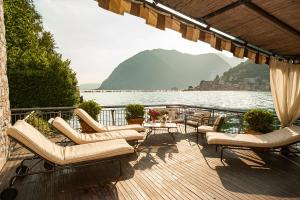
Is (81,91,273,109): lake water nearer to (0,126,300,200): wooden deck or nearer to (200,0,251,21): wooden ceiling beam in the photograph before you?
(0,126,300,200): wooden deck

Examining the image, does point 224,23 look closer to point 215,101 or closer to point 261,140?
point 261,140

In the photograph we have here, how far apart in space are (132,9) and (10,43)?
1433 cm

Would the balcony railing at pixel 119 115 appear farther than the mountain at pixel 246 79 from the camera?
No

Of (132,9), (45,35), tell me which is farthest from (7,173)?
(45,35)

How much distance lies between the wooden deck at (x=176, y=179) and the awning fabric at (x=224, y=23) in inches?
117

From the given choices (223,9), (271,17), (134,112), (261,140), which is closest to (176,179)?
(261,140)

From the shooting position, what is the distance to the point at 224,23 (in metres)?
5.43

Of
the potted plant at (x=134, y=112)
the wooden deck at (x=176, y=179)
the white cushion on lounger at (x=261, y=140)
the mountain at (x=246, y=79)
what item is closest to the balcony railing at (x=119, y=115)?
the potted plant at (x=134, y=112)

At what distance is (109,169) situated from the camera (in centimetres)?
501

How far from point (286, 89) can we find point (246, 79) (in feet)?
414

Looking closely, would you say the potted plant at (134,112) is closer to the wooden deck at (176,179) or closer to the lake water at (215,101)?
the wooden deck at (176,179)

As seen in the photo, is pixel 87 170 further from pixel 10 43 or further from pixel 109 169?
pixel 10 43

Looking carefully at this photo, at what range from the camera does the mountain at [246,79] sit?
11194cm

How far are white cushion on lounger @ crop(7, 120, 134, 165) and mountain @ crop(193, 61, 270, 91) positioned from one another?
4064 inches
